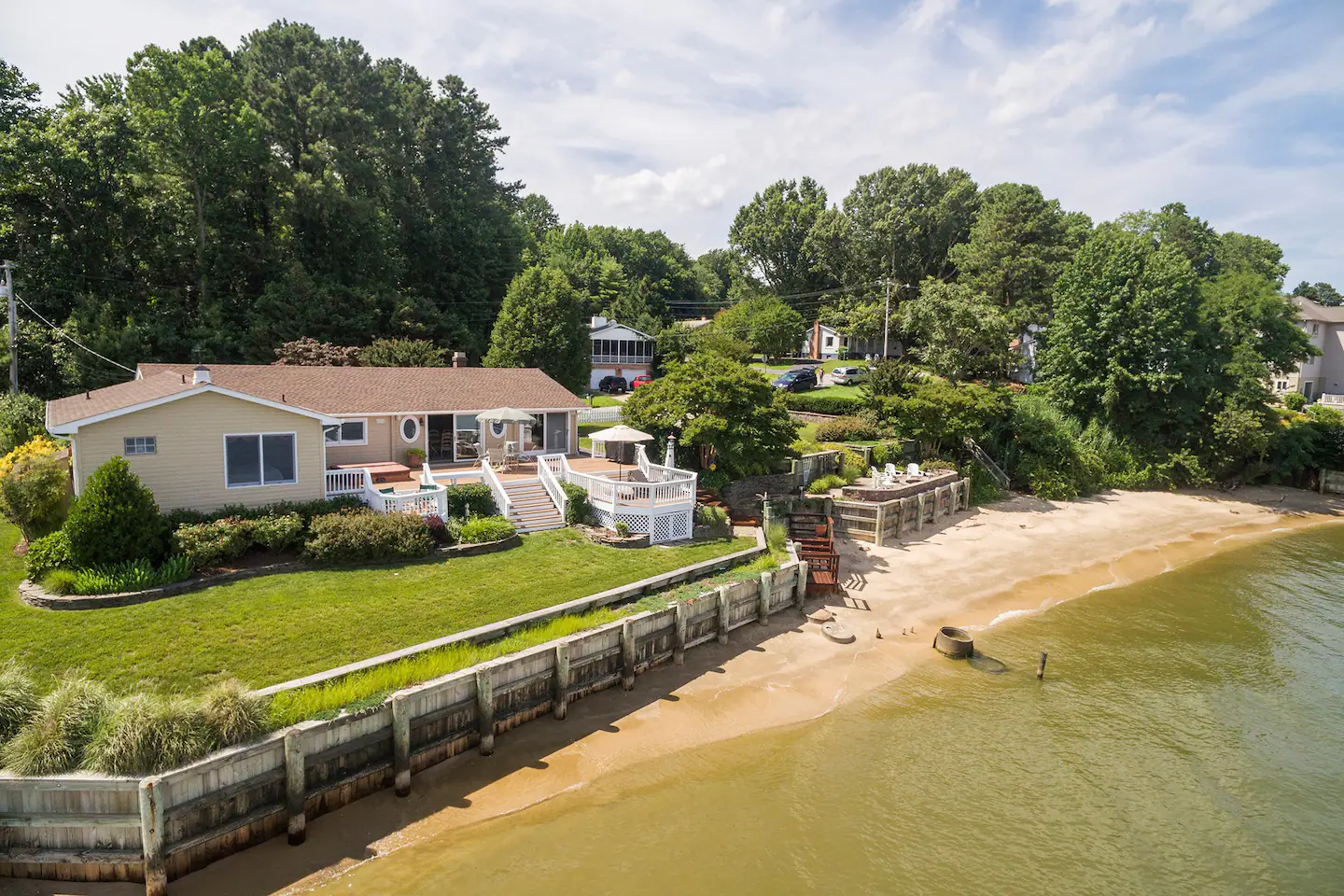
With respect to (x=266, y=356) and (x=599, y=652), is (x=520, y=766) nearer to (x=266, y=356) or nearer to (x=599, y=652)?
(x=599, y=652)

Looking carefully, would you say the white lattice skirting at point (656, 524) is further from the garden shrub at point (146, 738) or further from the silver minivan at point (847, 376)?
the silver minivan at point (847, 376)

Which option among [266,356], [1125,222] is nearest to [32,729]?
[266,356]

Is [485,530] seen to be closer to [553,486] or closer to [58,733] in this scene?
[553,486]

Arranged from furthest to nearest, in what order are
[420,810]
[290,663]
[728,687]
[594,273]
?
1. [594,273]
2. [728,687]
3. [290,663]
4. [420,810]

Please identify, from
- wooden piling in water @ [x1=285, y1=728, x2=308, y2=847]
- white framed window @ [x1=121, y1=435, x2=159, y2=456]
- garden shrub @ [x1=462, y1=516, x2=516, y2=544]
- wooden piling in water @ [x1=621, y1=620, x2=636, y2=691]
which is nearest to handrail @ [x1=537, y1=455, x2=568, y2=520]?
garden shrub @ [x1=462, y1=516, x2=516, y2=544]

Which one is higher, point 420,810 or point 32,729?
point 32,729

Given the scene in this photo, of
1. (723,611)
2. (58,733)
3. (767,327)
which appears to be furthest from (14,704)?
(767,327)

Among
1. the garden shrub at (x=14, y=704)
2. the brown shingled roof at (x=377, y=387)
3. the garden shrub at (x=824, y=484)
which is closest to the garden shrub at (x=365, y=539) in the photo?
the brown shingled roof at (x=377, y=387)
